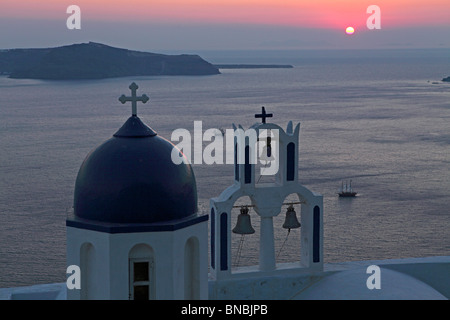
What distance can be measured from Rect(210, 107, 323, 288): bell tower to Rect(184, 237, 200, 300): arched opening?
2.69 metres

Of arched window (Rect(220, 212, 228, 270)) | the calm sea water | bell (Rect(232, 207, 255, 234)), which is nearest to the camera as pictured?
arched window (Rect(220, 212, 228, 270))

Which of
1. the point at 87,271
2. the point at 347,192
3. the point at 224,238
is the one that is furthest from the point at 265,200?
the point at 347,192

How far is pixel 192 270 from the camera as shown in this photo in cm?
746

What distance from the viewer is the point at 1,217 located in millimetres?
35688

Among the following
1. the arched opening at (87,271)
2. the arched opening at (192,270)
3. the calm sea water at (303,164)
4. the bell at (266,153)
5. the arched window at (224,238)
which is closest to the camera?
the arched opening at (87,271)

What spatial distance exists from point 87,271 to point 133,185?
3.35 ft

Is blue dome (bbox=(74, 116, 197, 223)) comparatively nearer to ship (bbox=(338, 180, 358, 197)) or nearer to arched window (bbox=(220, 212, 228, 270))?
arched window (bbox=(220, 212, 228, 270))

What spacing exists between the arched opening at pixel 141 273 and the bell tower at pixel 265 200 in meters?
3.08

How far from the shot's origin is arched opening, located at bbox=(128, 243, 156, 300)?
707 cm

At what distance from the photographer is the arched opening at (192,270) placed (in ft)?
24.3

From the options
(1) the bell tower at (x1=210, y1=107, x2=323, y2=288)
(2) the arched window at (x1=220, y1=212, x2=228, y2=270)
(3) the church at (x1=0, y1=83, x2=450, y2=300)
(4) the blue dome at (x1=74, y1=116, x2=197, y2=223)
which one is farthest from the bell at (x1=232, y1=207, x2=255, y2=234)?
(4) the blue dome at (x1=74, y1=116, x2=197, y2=223)

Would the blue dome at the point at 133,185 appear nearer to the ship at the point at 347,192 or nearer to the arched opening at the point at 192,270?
the arched opening at the point at 192,270

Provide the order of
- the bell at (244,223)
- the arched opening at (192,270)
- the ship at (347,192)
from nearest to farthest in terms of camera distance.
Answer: the arched opening at (192,270)
the bell at (244,223)
the ship at (347,192)

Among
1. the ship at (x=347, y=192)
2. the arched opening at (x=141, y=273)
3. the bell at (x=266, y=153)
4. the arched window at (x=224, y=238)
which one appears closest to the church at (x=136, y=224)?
the arched opening at (x=141, y=273)
